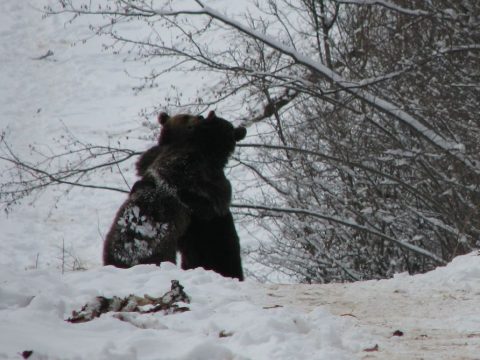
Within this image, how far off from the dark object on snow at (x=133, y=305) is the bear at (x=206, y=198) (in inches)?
80.2

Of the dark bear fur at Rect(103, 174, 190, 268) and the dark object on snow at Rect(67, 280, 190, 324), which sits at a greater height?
the dark bear fur at Rect(103, 174, 190, 268)

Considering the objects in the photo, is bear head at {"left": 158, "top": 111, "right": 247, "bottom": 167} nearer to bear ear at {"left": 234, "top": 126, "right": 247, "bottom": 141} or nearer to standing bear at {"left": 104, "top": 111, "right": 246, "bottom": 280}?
standing bear at {"left": 104, "top": 111, "right": 246, "bottom": 280}

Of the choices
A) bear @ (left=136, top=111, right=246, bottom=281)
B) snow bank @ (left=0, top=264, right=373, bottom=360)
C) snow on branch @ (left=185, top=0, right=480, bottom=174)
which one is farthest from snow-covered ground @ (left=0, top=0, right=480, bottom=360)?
snow on branch @ (left=185, top=0, right=480, bottom=174)

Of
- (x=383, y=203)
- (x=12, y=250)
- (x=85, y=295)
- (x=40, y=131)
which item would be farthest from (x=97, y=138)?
(x=85, y=295)

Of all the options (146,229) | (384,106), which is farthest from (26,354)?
(384,106)

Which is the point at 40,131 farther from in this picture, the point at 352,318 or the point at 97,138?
the point at 352,318

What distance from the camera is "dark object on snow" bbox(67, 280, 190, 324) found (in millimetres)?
3513

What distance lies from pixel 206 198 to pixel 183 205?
242 millimetres

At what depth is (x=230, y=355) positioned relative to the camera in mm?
2959

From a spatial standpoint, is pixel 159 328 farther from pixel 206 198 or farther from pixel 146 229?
pixel 206 198

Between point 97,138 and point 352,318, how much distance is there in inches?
729

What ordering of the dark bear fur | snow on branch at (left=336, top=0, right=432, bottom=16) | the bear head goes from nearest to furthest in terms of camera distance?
1. the dark bear fur
2. the bear head
3. snow on branch at (left=336, top=0, right=432, bottom=16)

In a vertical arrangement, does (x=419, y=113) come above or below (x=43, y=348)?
above

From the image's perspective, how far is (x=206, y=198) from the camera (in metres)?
5.95
